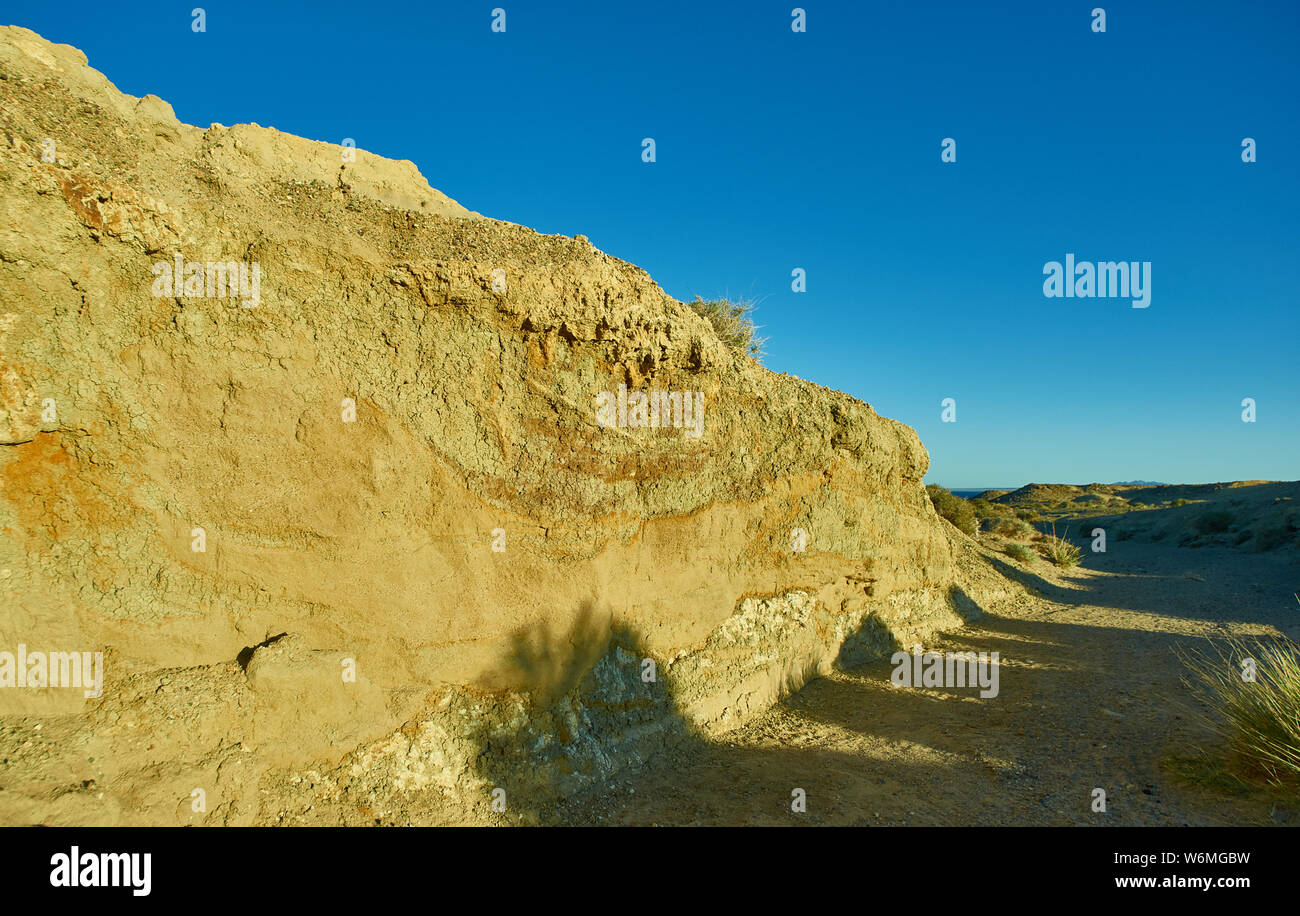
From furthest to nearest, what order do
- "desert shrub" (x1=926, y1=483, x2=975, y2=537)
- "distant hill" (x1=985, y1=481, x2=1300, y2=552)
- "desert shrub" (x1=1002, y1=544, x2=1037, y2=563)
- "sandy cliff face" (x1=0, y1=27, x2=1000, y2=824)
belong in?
"distant hill" (x1=985, y1=481, x2=1300, y2=552) < "desert shrub" (x1=926, y1=483, x2=975, y2=537) < "desert shrub" (x1=1002, y1=544, x2=1037, y2=563) < "sandy cliff face" (x1=0, y1=27, x2=1000, y2=824)

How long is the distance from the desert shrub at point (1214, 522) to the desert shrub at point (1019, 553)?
12228 mm

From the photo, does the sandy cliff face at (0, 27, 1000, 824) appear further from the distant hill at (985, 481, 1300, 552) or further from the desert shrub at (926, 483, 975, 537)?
the distant hill at (985, 481, 1300, 552)

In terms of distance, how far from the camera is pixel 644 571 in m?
5.51

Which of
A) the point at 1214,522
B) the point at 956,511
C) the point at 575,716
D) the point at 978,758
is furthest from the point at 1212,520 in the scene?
the point at 575,716

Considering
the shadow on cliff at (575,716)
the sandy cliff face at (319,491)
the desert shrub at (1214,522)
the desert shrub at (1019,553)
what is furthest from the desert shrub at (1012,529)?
the shadow on cliff at (575,716)

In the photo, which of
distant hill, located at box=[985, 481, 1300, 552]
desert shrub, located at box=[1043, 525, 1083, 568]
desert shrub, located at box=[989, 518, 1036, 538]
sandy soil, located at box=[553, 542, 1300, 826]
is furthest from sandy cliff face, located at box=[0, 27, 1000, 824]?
distant hill, located at box=[985, 481, 1300, 552]

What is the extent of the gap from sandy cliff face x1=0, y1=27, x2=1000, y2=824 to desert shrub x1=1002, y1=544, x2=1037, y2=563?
A: 1254cm

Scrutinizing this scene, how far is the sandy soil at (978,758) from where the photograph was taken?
4492 mm

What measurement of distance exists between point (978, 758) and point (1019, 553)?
12055 mm

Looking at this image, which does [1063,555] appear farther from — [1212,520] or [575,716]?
[575,716]

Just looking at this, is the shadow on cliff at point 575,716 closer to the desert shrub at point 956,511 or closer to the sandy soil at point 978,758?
the sandy soil at point 978,758

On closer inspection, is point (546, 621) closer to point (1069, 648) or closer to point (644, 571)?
point (644, 571)

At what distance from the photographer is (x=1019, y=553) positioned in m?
15.6

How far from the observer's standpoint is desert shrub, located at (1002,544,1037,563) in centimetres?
1550
